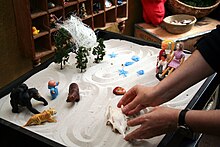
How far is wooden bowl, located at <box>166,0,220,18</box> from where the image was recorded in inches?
77.2

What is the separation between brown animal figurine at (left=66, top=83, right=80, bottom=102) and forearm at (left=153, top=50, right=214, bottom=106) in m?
0.27

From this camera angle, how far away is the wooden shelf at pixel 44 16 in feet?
4.17

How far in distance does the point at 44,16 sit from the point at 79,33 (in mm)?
225

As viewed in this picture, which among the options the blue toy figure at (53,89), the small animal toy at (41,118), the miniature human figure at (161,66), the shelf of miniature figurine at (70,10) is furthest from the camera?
the shelf of miniature figurine at (70,10)

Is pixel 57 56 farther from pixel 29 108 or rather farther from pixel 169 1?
pixel 169 1

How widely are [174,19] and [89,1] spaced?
667 millimetres

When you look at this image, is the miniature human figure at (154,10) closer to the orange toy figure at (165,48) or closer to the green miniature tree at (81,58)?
the orange toy figure at (165,48)

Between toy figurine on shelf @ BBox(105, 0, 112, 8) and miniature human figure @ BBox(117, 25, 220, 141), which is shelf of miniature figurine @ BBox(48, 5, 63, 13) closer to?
toy figurine on shelf @ BBox(105, 0, 112, 8)

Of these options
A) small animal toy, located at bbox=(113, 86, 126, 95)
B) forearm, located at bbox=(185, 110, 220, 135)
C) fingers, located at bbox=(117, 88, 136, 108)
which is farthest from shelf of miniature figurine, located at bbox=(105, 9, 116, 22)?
forearm, located at bbox=(185, 110, 220, 135)

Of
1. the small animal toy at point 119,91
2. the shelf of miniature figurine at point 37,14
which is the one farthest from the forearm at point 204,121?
the shelf of miniature figurine at point 37,14

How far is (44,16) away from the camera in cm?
134

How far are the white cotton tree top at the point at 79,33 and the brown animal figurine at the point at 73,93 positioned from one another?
226 millimetres

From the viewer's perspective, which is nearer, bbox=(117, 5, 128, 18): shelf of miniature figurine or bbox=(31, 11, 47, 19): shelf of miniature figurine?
bbox=(31, 11, 47, 19): shelf of miniature figurine

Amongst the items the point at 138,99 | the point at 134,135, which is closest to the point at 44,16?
the point at 138,99
